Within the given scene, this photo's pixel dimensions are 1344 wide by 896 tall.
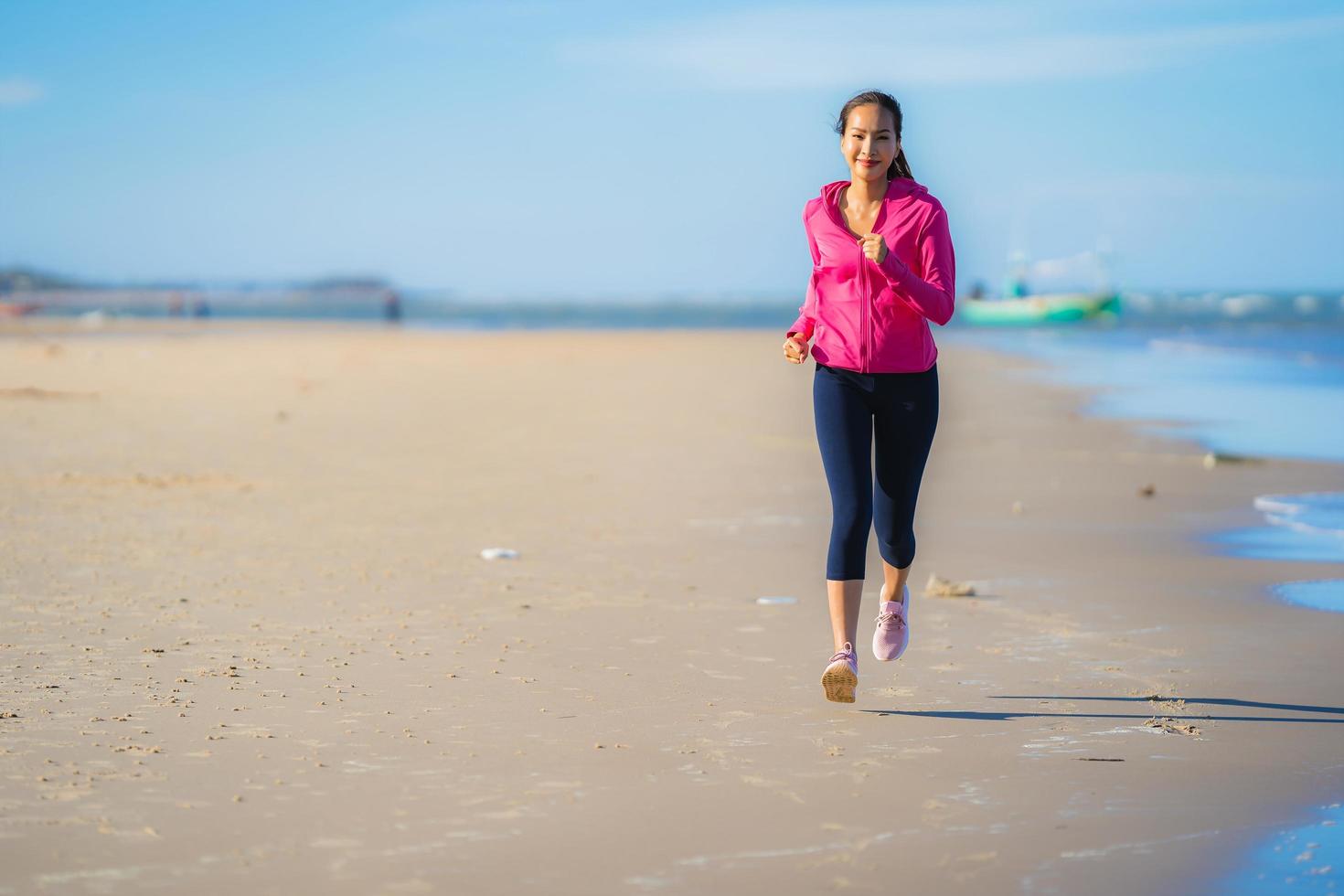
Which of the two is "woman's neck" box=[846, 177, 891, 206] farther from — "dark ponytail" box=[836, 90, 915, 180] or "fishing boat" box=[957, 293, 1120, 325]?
"fishing boat" box=[957, 293, 1120, 325]

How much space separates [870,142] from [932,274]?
44 centimetres

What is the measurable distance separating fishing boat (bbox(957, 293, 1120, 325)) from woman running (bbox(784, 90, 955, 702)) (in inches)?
2609

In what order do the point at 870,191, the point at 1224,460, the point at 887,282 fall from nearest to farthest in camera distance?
the point at 887,282
the point at 870,191
the point at 1224,460

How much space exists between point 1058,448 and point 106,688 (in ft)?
31.9

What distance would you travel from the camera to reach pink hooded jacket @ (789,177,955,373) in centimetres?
425

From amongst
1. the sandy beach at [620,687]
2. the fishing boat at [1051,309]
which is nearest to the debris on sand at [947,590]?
the sandy beach at [620,687]

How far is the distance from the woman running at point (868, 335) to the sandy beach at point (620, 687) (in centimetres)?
56

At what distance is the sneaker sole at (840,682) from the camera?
14.1ft

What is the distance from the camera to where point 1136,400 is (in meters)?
19.4

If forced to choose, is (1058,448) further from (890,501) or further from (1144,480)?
(890,501)

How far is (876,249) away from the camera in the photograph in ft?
13.2

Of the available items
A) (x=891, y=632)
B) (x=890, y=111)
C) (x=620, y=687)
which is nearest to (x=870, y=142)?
(x=890, y=111)

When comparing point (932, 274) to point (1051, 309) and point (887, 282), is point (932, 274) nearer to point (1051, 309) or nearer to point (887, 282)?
point (887, 282)

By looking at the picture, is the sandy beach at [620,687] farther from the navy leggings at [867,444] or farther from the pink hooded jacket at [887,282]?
the pink hooded jacket at [887,282]
